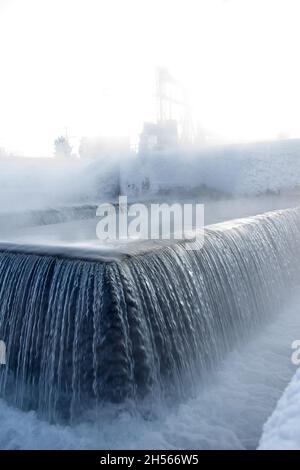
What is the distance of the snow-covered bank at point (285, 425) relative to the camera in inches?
140

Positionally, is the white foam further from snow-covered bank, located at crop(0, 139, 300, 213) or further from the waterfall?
snow-covered bank, located at crop(0, 139, 300, 213)

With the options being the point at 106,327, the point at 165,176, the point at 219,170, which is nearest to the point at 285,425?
the point at 106,327

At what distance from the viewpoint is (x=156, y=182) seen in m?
25.2

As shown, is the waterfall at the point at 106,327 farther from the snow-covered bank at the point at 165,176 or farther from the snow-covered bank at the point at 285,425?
the snow-covered bank at the point at 165,176

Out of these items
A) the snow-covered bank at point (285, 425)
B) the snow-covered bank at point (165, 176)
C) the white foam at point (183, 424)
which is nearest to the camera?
the snow-covered bank at point (285, 425)

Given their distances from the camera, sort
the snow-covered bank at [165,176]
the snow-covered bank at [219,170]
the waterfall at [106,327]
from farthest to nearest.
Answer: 1. the snow-covered bank at [165,176]
2. the snow-covered bank at [219,170]
3. the waterfall at [106,327]

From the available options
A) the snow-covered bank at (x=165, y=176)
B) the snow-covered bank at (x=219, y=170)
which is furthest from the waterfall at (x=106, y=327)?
the snow-covered bank at (x=219, y=170)

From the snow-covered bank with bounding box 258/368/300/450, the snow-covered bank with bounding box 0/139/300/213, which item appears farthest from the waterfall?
the snow-covered bank with bounding box 0/139/300/213

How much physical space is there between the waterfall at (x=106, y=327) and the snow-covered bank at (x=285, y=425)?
1.08m

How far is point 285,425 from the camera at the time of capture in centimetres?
387

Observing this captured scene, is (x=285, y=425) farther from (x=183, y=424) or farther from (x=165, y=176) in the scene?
(x=165, y=176)

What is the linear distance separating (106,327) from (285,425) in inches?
74.6
